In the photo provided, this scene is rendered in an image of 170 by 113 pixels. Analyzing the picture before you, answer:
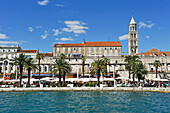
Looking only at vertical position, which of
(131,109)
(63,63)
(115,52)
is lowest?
(131,109)

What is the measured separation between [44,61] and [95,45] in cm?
2615

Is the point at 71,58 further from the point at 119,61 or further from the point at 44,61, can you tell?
the point at 119,61

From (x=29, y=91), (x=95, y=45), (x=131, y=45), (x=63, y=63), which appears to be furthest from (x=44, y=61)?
(x=131, y=45)

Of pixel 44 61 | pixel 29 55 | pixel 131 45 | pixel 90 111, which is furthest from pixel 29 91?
pixel 131 45

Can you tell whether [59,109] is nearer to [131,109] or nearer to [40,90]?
[131,109]

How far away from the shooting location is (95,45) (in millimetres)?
88438

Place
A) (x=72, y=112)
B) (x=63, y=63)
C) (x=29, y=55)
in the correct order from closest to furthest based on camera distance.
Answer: (x=72, y=112) < (x=63, y=63) < (x=29, y=55)

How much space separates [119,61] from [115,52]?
792 cm

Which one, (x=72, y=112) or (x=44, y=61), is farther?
(x=44, y=61)

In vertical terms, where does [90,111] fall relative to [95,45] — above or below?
below

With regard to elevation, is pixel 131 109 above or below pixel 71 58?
below

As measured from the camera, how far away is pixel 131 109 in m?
25.8

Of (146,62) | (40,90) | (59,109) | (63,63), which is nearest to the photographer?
(59,109)

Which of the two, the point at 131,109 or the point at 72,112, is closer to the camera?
the point at 72,112
